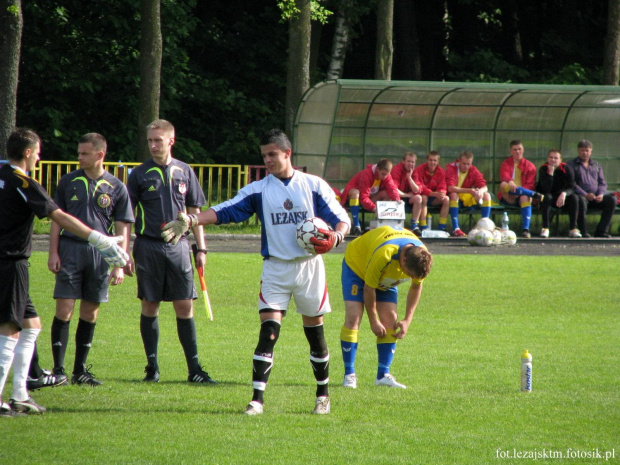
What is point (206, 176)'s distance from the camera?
21.9 meters

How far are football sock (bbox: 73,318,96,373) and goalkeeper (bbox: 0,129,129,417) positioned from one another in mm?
1137

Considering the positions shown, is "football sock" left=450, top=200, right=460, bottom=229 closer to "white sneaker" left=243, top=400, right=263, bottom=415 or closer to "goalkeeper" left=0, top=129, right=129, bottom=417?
"white sneaker" left=243, top=400, right=263, bottom=415

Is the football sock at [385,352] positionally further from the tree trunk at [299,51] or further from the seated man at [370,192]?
the tree trunk at [299,51]

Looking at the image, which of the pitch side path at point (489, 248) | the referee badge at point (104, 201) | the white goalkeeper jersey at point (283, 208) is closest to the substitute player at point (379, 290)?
the white goalkeeper jersey at point (283, 208)

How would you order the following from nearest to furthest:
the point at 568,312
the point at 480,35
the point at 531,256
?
the point at 568,312 → the point at 531,256 → the point at 480,35

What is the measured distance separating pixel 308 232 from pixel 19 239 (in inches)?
76.4

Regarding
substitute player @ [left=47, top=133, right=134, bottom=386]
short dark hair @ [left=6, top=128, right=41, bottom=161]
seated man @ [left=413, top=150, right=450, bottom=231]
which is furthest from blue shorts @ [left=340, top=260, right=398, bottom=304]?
seated man @ [left=413, top=150, right=450, bottom=231]

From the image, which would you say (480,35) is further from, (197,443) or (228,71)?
(197,443)

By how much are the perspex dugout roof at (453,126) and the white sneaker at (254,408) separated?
15115 mm

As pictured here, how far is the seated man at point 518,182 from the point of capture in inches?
778

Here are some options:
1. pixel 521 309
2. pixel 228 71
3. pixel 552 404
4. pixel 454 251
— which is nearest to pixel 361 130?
pixel 454 251

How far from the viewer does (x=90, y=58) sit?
→ 95.8 ft

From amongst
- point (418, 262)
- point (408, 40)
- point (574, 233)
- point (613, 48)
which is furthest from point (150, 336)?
point (408, 40)

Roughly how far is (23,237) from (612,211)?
16.0 metres
